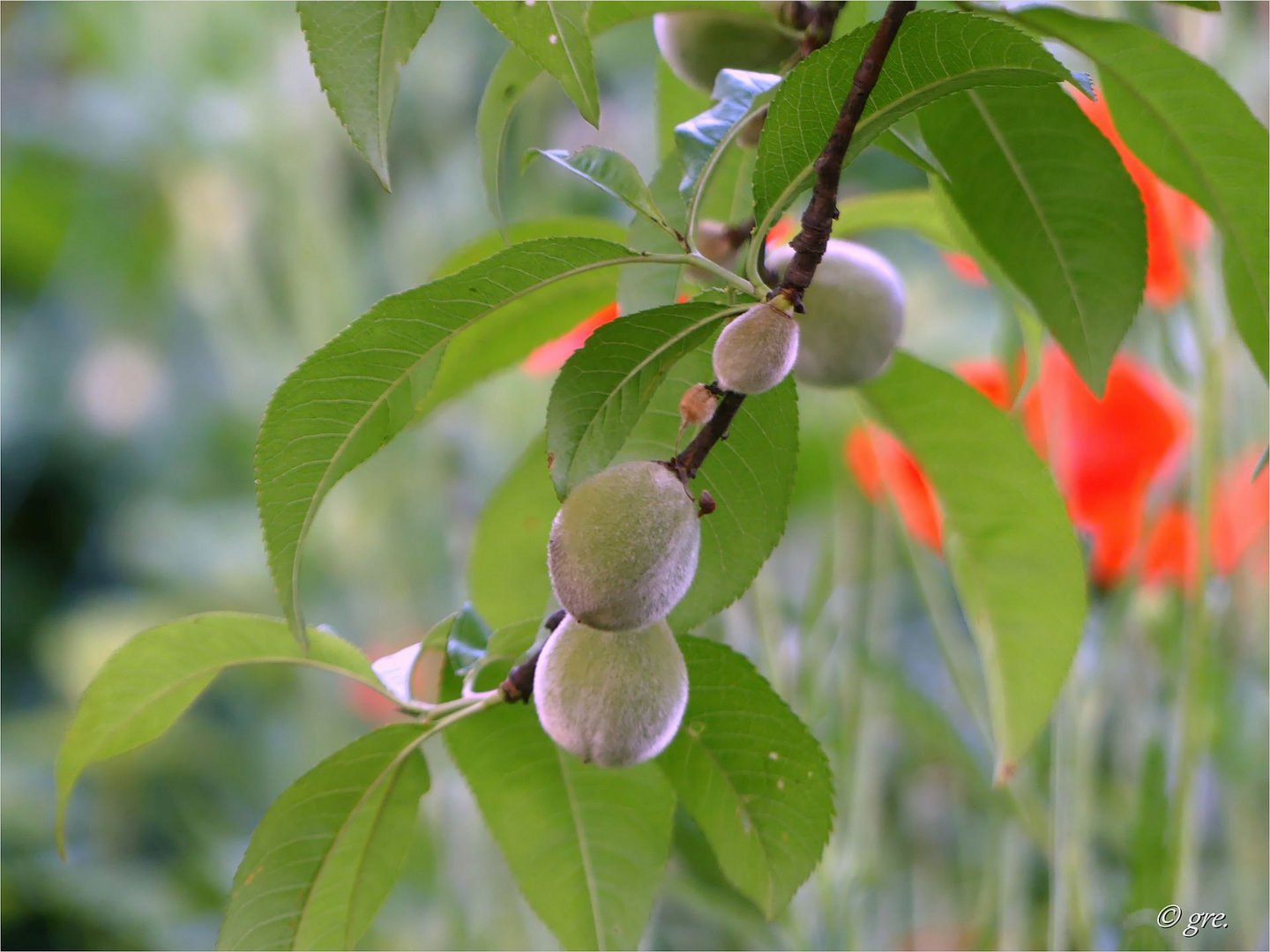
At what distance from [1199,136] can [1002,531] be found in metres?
0.12

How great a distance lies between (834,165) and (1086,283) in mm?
106

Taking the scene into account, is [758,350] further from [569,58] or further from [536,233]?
[536,233]

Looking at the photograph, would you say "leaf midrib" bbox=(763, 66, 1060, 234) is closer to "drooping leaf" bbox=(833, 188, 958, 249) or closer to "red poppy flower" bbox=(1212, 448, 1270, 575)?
"drooping leaf" bbox=(833, 188, 958, 249)

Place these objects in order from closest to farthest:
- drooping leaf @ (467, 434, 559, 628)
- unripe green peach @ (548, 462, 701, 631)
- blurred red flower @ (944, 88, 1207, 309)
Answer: unripe green peach @ (548, 462, 701, 631) < drooping leaf @ (467, 434, 559, 628) < blurred red flower @ (944, 88, 1207, 309)

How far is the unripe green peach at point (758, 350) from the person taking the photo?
0.76 ft

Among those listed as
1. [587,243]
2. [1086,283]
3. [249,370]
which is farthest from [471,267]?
[249,370]

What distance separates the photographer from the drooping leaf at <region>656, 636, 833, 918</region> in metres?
0.30

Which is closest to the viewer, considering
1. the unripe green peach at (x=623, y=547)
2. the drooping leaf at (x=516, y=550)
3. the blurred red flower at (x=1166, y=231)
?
the unripe green peach at (x=623, y=547)

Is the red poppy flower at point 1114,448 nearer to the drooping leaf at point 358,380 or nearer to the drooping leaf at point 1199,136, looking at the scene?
A: the drooping leaf at point 1199,136

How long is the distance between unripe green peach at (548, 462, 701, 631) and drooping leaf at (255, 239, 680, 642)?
0.04 metres

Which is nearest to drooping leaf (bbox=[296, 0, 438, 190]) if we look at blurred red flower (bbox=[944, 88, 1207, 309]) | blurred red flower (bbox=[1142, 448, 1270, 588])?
blurred red flower (bbox=[944, 88, 1207, 309])

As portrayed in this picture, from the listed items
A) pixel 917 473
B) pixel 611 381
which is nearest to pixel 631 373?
pixel 611 381

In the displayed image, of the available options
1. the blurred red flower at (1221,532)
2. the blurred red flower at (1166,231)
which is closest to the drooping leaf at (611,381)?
the blurred red flower at (1166,231)

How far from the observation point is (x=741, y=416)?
0.29 meters
